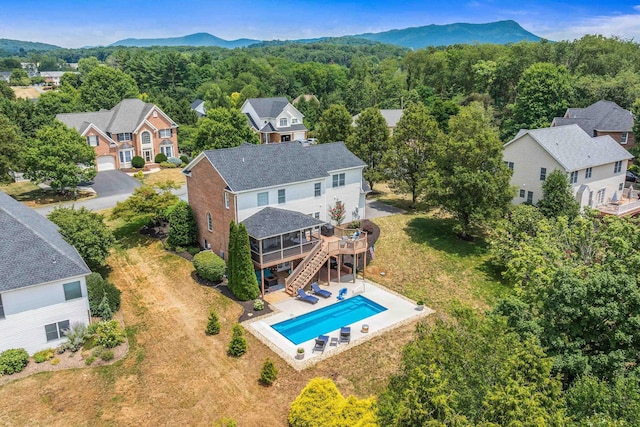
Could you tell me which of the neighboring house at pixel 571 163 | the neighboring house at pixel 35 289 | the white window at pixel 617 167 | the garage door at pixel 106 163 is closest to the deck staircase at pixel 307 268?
the neighboring house at pixel 35 289

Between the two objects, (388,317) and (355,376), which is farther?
(388,317)

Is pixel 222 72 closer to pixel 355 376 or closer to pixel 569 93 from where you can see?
pixel 569 93

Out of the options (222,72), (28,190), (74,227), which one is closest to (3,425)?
(74,227)

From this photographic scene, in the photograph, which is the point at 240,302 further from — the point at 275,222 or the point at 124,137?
the point at 124,137

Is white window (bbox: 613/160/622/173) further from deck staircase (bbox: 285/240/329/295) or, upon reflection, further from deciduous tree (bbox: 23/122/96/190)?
deciduous tree (bbox: 23/122/96/190)

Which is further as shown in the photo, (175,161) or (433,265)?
(175,161)

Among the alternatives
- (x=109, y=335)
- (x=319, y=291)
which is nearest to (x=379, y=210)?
(x=319, y=291)
